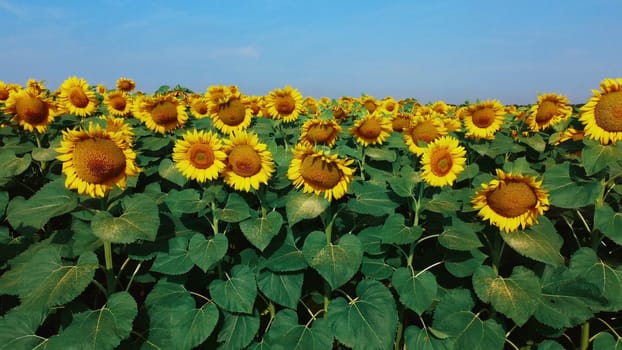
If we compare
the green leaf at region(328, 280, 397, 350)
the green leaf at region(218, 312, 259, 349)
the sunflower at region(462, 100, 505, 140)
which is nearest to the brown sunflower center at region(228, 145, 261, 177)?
the green leaf at region(218, 312, 259, 349)

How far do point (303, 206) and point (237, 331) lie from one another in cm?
107

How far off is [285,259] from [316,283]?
2.32 feet

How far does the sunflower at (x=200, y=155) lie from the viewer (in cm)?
321

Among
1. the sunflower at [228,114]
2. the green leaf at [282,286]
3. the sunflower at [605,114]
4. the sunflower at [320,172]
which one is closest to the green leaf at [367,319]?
the green leaf at [282,286]

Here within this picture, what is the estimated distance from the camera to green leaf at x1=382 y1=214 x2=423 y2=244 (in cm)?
289

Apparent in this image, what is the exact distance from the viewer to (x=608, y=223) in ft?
10.0

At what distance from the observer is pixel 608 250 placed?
369 centimetres

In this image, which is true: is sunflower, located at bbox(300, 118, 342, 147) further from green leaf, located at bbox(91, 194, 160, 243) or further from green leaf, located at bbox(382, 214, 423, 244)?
green leaf, located at bbox(91, 194, 160, 243)

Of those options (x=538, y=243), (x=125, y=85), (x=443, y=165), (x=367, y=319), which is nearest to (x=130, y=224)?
(x=367, y=319)

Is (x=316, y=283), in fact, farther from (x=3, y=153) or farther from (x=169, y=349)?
(x=3, y=153)

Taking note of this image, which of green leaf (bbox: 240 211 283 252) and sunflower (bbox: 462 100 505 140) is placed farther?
sunflower (bbox: 462 100 505 140)

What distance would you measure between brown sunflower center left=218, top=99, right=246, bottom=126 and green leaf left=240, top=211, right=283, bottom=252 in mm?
2513

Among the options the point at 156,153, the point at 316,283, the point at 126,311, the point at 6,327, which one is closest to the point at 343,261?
the point at 316,283

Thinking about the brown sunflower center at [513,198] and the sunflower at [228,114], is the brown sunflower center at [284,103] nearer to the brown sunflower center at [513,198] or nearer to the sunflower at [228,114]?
the sunflower at [228,114]
